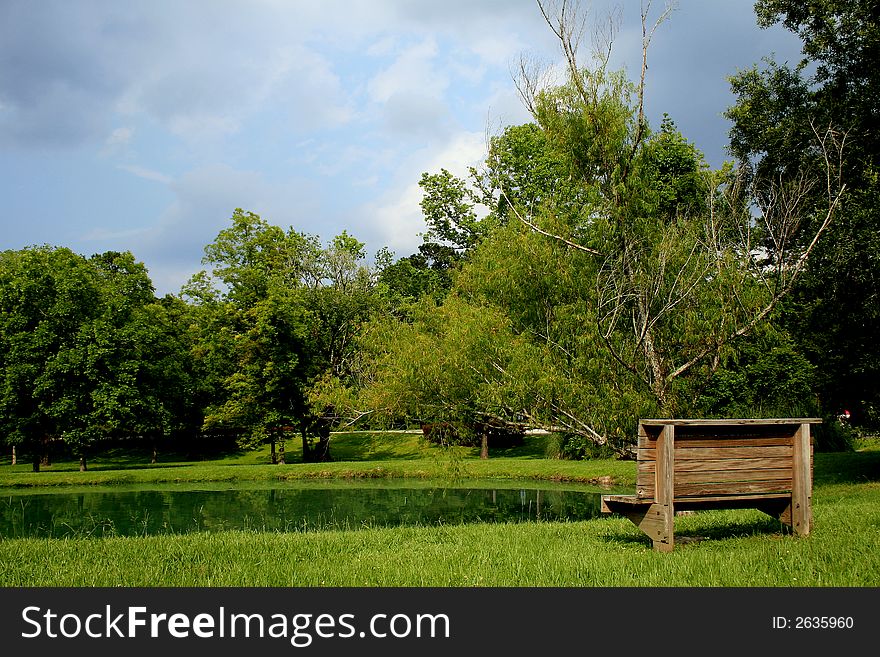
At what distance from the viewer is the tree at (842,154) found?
15.4 meters

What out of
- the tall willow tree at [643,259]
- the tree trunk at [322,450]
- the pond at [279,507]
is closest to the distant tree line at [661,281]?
the tall willow tree at [643,259]

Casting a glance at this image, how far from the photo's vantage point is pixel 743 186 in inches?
637

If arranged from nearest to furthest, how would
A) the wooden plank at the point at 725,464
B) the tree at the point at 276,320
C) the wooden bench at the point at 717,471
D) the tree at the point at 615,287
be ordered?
the wooden bench at the point at 717,471
the wooden plank at the point at 725,464
the tree at the point at 615,287
the tree at the point at 276,320

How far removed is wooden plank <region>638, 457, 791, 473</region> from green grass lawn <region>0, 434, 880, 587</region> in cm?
81

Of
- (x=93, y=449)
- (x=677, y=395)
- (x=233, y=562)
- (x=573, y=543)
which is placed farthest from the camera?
(x=93, y=449)

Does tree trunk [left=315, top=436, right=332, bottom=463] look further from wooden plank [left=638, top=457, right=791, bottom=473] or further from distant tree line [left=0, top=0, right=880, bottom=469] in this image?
wooden plank [left=638, top=457, right=791, bottom=473]

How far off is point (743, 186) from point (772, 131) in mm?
2214

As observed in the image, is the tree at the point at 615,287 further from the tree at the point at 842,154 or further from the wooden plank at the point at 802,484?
the wooden plank at the point at 802,484

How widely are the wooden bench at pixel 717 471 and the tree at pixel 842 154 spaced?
7.95 m

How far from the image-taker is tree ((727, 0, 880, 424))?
15.4 metres

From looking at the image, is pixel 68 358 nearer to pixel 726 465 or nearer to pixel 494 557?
pixel 494 557

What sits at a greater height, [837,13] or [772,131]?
[837,13]
